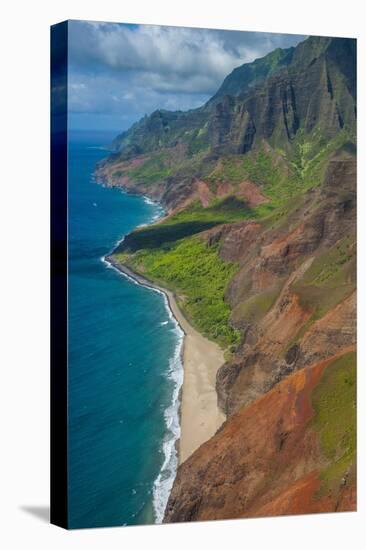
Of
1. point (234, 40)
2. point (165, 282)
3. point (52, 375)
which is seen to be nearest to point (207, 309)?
point (165, 282)

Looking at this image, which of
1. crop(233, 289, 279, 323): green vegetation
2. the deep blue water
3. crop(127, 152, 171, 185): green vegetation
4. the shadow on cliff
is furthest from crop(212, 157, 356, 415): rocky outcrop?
crop(127, 152, 171, 185): green vegetation

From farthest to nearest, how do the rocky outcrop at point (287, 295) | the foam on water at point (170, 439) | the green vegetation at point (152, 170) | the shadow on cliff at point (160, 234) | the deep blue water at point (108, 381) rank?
the green vegetation at point (152, 170), the shadow on cliff at point (160, 234), the rocky outcrop at point (287, 295), the foam on water at point (170, 439), the deep blue water at point (108, 381)

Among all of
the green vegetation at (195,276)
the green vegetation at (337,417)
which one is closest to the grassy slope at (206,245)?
the green vegetation at (195,276)

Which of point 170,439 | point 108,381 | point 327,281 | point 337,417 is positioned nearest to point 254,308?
point 327,281

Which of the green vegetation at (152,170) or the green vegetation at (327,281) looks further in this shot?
the green vegetation at (152,170)

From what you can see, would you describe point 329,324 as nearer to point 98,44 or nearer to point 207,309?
point 207,309

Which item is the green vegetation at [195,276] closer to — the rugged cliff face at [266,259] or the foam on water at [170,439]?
the rugged cliff face at [266,259]
